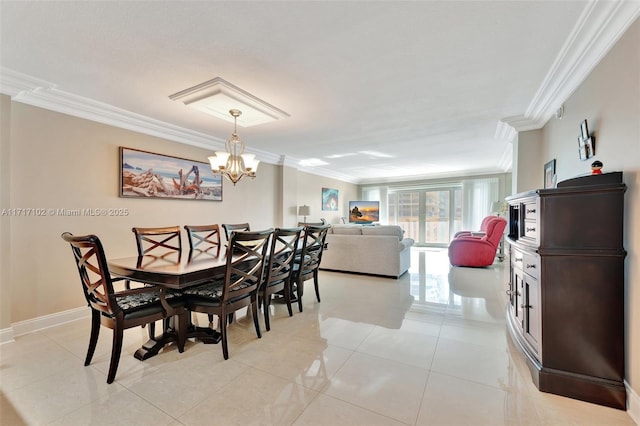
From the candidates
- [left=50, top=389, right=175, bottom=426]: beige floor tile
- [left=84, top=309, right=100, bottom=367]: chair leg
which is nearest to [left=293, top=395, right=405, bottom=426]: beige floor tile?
[left=50, top=389, right=175, bottom=426]: beige floor tile

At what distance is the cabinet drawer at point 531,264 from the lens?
176 centimetres

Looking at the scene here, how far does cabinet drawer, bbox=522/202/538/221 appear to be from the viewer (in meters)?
1.80

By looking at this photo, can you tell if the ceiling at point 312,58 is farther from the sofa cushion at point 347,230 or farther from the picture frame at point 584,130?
the sofa cushion at point 347,230

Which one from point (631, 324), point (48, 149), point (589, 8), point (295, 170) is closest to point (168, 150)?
point (48, 149)

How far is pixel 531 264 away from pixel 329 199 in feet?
21.5

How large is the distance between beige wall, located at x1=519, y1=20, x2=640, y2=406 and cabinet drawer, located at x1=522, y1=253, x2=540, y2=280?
→ 15.6 inches

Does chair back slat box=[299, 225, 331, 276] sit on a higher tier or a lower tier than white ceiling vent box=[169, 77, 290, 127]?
lower

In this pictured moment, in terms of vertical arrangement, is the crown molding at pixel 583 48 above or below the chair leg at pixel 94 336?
above

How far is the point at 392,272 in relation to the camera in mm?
4562

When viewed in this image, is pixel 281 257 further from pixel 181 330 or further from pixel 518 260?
pixel 518 260

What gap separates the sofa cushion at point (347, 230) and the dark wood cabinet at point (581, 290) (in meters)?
3.27

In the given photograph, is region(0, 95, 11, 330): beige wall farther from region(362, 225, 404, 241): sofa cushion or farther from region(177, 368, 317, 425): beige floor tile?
region(362, 225, 404, 241): sofa cushion

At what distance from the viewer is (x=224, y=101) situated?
9.04 ft

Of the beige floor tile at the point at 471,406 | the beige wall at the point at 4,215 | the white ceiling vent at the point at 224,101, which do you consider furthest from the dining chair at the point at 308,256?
the beige wall at the point at 4,215
